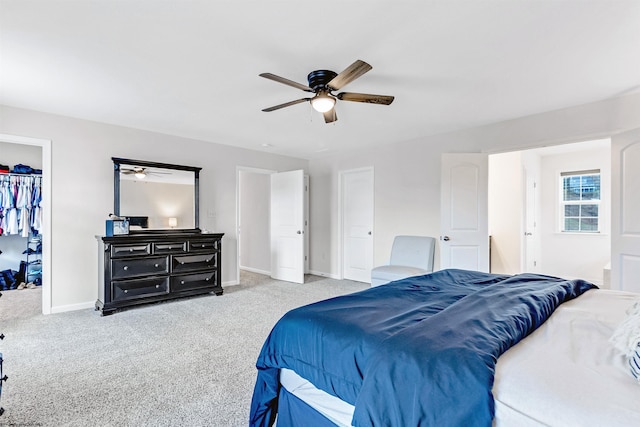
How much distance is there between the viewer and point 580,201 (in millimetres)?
5445

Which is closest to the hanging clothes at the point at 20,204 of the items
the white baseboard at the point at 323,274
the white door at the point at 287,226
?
the white door at the point at 287,226

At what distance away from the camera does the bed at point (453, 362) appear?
32.8 inches

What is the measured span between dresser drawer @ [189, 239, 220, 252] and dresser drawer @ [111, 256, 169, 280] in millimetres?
386

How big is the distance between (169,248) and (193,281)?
58cm

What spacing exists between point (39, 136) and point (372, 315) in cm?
433

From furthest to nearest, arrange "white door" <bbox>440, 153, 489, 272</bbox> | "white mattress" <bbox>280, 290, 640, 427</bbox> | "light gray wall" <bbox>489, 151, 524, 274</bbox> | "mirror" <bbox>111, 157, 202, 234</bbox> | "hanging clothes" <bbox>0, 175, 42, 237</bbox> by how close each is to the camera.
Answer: "light gray wall" <bbox>489, 151, 524, 274</bbox>, "hanging clothes" <bbox>0, 175, 42, 237</bbox>, "mirror" <bbox>111, 157, 202, 234</bbox>, "white door" <bbox>440, 153, 489, 272</bbox>, "white mattress" <bbox>280, 290, 640, 427</bbox>

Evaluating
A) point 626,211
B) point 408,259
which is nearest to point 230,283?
point 408,259

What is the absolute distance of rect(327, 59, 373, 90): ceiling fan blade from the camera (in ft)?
6.57

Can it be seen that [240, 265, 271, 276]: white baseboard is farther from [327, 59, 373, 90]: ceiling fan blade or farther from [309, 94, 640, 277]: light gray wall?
[327, 59, 373, 90]: ceiling fan blade

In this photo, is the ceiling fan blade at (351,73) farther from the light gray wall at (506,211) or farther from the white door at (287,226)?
the light gray wall at (506,211)

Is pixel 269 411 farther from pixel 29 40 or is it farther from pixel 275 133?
pixel 275 133

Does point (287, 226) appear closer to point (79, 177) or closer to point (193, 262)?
point (193, 262)

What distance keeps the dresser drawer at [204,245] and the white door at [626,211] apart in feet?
15.5

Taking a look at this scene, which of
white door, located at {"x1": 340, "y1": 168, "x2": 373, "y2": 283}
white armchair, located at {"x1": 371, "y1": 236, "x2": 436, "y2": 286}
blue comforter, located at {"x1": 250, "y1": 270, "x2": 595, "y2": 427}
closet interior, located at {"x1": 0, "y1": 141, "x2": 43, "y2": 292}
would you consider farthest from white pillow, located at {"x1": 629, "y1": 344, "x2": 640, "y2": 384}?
closet interior, located at {"x1": 0, "y1": 141, "x2": 43, "y2": 292}
